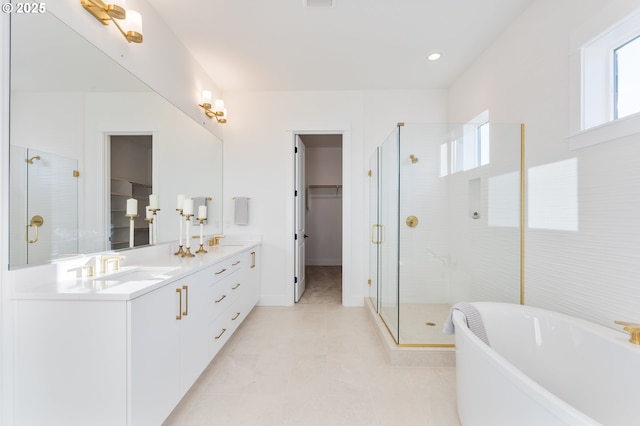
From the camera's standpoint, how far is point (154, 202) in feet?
7.11

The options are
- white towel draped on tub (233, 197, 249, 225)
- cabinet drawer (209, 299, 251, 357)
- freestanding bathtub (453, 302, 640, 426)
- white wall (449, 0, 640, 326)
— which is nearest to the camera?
freestanding bathtub (453, 302, 640, 426)

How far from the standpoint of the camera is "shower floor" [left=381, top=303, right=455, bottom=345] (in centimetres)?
228

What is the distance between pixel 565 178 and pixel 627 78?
0.60 m

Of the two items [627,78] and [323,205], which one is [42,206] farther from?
[323,205]

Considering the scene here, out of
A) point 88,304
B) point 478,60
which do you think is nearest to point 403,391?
point 88,304

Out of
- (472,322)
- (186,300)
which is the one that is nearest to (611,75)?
(472,322)

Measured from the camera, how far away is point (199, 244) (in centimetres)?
282

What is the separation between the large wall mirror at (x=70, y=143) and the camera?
3.95 ft

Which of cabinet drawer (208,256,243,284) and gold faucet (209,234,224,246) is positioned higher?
gold faucet (209,234,224,246)

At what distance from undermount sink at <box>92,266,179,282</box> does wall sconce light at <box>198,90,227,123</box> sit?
190 centimetres

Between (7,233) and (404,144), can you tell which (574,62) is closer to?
(404,144)

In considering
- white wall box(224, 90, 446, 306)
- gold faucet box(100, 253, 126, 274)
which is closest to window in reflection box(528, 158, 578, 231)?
white wall box(224, 90, 446, 306)

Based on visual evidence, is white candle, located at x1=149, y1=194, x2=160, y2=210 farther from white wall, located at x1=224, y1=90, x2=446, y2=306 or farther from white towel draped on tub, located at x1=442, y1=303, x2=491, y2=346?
white towel draped on tub, located at x1=442, y1=303, x2=491, y2=346

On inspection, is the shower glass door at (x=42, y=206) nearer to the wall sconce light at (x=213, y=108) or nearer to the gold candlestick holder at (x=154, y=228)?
the gold candlestick holder at (x=154, y=228)
